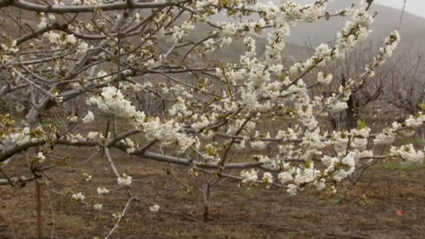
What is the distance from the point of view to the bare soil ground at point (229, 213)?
7.55 meters

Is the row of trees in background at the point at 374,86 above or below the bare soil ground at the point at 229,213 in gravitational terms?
above

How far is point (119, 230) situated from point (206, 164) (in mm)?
5040

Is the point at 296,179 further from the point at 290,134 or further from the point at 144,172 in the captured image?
the point at 144,172

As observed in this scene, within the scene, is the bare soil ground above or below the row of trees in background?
below

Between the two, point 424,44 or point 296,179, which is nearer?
point 296,179

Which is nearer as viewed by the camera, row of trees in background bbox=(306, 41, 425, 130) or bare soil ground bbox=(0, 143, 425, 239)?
bare soil ground bbox=(0, 143, 425, 239)

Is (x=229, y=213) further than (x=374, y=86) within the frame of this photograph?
No

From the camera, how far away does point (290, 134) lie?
11.0 feet

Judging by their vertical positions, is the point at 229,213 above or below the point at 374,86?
below

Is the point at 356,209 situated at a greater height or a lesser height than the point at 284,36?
lesser

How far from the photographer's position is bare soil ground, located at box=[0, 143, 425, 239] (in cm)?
755

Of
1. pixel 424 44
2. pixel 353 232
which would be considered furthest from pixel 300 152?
pixel 424 44

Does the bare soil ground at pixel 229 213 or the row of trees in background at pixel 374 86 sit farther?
the row of trees in background at pixel 374 86

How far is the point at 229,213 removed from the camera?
8.66 metres
